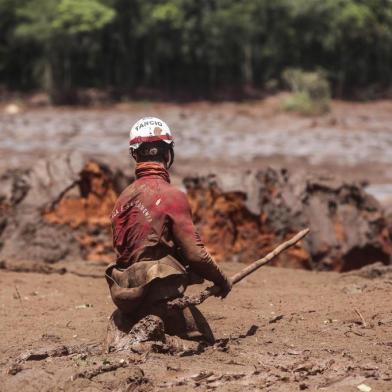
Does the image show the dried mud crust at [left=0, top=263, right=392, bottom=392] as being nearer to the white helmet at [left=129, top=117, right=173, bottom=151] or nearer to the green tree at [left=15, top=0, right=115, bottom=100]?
the white helmet at [left=129, top=117, right=173, bottom=151]

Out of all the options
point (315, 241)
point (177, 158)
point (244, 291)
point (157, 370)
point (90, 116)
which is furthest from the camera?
point (90, 116)

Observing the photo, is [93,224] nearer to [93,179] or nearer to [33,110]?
[93,179]

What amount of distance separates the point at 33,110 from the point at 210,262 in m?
28.6

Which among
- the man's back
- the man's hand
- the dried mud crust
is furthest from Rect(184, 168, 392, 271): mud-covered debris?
the man's back

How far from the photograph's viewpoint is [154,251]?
4.18 meters

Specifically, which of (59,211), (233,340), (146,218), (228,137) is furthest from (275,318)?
(228,137)

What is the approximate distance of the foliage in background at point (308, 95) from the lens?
2920 cm

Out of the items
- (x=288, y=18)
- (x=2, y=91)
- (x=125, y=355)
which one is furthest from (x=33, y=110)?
(x=125, y=355)

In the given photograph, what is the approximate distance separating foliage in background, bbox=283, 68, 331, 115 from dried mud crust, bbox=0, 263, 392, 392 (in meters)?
22.8

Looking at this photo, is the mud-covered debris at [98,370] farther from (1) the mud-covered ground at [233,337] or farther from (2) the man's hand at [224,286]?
(2) the man's hand at [224,286]

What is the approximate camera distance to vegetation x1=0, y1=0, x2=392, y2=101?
34.3 meters

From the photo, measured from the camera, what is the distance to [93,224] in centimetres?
838

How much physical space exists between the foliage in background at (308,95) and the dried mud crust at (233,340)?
22.8 m

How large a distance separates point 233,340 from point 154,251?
79cm
